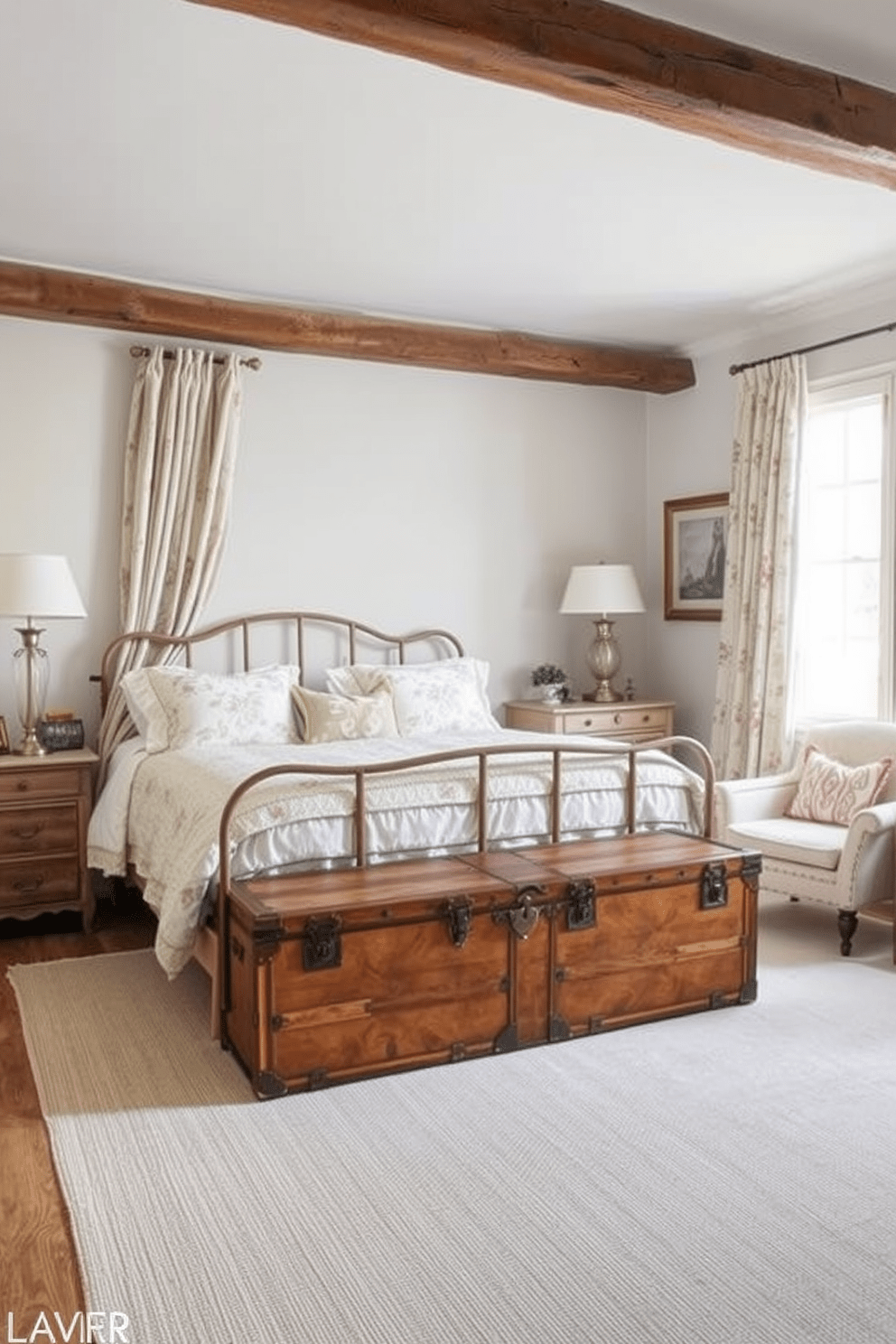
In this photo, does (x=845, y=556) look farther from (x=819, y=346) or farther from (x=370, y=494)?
(x=370, y=494)

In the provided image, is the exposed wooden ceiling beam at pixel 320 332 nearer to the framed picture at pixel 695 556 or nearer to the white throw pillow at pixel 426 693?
the framed picture at pixel 695 556

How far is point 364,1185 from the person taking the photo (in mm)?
2547

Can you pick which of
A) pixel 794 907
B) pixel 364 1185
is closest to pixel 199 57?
pixel 364 1185

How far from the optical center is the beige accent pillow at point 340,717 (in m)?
4.90

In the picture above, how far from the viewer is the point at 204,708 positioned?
4680mm

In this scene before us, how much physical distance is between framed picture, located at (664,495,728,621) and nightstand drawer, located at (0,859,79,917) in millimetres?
3619

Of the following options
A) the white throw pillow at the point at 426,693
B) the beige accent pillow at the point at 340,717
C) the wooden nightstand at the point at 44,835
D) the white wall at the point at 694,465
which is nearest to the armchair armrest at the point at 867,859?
the white throw pillow at the point at 426,693

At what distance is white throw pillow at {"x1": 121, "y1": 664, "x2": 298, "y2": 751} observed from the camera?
4.65 meters

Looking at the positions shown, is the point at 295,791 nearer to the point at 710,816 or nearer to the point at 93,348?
the point at 710,816

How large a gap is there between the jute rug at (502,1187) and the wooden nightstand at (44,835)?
3.27ft

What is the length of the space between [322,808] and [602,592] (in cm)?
286

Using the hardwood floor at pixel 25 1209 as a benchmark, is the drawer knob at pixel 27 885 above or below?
above

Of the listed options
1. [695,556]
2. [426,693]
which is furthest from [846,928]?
[695,556]

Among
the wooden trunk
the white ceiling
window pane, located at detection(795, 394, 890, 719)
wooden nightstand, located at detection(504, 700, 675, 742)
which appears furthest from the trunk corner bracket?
the white ceiling
